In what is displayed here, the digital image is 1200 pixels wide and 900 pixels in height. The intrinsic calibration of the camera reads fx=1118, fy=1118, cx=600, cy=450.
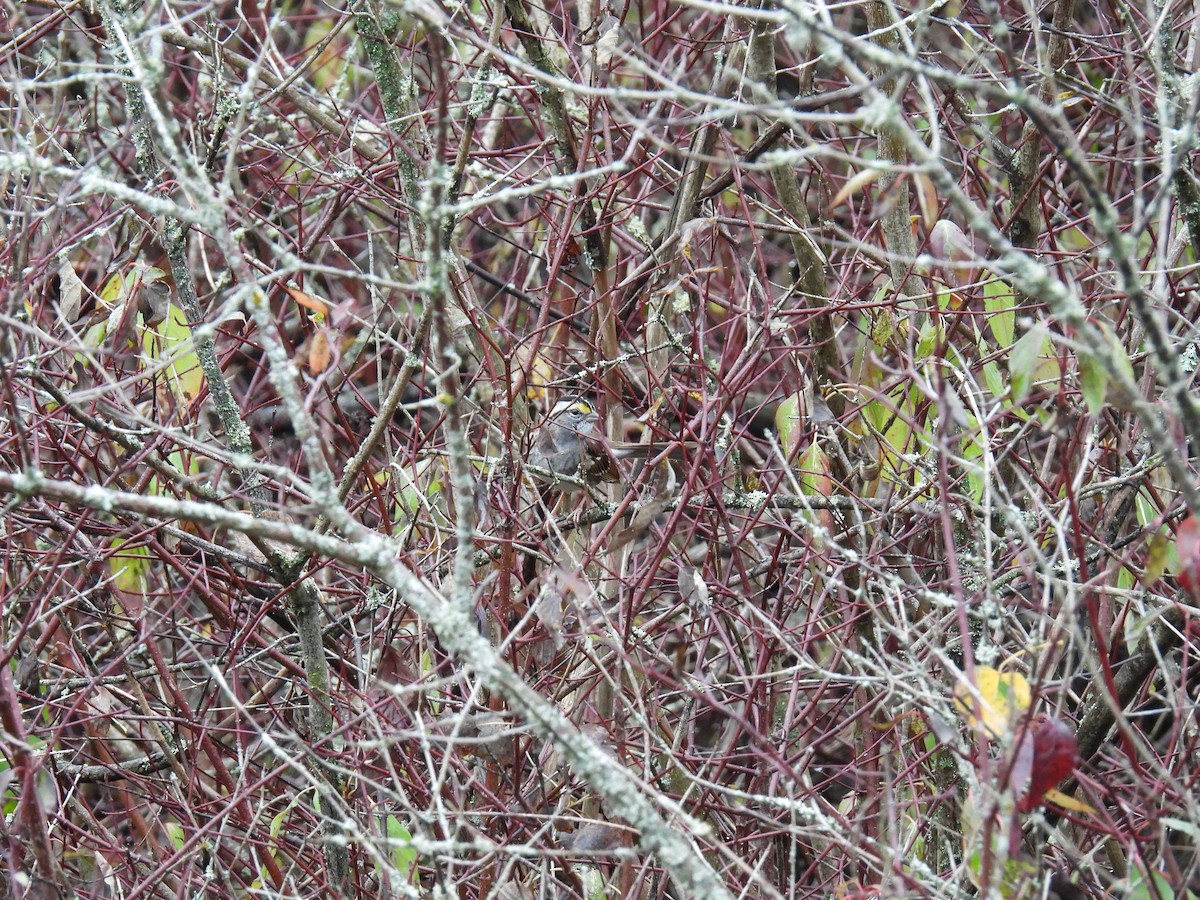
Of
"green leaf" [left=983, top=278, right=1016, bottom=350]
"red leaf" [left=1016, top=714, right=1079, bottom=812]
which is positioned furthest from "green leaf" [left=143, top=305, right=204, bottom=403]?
"red leaf" [left=1016, top=714, right=1079, bottom=812]

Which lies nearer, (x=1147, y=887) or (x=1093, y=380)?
(x=1093, y=380)

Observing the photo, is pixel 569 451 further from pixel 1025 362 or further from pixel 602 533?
pixel 1025 362

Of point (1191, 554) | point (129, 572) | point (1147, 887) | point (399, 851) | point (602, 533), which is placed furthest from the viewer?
point (129, 572)

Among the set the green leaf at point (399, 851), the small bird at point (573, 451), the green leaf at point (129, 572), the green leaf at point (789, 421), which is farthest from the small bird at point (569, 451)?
the green leaf at point (129, 572)

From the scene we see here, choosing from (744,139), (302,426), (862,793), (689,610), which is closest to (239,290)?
(302,426)

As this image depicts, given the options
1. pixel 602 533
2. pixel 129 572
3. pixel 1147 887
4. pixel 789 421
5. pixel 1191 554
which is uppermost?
pixel 1191 554

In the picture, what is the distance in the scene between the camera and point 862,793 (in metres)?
2.41

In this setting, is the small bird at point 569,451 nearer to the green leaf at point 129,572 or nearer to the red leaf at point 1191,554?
the green leaf at point 129,572

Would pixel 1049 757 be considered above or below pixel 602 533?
above

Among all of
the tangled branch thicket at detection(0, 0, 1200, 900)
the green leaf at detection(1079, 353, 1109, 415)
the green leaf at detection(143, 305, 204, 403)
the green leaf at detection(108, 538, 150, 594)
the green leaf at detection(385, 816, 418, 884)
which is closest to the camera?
the green leaf at detection(1079, 353, 1109, 415)

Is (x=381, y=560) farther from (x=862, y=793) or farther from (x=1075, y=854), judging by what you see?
(x=862, y=793)

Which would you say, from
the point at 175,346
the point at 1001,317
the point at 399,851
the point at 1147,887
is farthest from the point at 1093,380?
the point at 175,346

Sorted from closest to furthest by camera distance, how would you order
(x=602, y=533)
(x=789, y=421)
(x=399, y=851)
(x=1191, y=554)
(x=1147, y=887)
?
(x=1191, y=554) < (x=1147, y=887) < (x=399, y=851) < (x=602, y=533) < (x=789, y=421)

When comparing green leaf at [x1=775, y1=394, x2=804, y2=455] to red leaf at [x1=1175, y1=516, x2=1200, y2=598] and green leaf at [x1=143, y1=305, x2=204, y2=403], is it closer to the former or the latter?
red leaf at [x1=1175, y1=516, x2=1200, y2=598]
